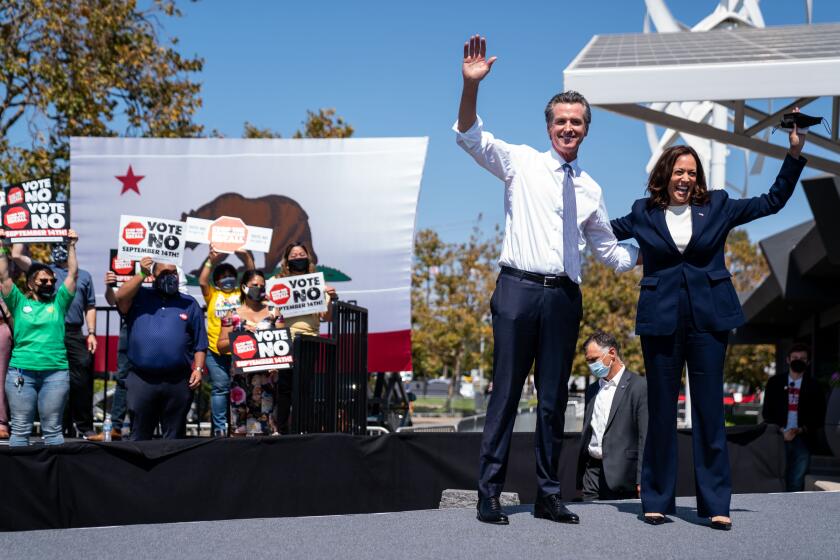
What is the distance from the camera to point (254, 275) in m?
9.66

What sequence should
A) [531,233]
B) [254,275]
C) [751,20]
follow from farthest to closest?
[751,20], [254,275], [531,233]

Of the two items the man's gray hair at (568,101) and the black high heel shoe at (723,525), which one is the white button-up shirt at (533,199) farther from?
the black high heel shoe at (723,525)

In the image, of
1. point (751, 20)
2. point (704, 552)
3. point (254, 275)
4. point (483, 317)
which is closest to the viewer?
point (704, 552)

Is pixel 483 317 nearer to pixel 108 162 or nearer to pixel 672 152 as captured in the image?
pixel 108 162

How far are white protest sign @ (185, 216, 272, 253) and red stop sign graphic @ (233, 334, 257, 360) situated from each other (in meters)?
1.59

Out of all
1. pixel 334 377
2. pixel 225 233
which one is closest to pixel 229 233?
pixel 225 233

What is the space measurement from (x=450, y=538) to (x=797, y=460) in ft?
23.5

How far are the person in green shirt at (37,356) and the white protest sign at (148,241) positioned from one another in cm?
107

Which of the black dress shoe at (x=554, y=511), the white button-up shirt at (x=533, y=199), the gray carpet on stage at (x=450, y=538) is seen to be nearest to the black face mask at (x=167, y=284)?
the gray carpet on stage at (x=450, y=538)

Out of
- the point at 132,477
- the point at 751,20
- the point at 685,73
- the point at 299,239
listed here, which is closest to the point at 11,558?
the point at 132,477

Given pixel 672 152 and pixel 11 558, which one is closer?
pixel 11 558

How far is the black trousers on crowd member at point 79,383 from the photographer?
35.5ft

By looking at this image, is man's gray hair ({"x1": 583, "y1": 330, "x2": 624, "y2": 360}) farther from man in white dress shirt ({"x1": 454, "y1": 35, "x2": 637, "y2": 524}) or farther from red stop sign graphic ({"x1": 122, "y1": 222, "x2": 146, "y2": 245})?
red stop sign graphic ({"x1": 122, "y1": 222, "x2": 146, "y2": 245})

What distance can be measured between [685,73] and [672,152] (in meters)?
5.17
